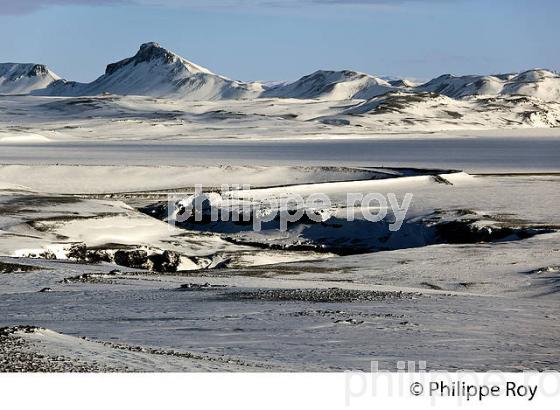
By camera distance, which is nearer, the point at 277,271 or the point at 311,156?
the point at 277,271

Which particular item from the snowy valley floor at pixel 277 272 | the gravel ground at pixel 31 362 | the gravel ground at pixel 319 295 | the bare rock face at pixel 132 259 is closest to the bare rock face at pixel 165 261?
the snowy valley floor at pixel 277 272

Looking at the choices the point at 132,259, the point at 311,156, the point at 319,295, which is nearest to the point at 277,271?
the point at 132,259

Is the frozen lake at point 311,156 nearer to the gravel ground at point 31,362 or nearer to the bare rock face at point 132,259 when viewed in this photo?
the bare rock face at point 132,259

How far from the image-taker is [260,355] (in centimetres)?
1419

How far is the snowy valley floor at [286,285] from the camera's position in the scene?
46.1ft

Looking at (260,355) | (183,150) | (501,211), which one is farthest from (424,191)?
(183,150)

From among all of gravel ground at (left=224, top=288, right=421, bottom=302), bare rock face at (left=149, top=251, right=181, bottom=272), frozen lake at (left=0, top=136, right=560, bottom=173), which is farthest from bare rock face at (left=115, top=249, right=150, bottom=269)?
frozen lake at (left=0, top=136, right=560, bottom=173)

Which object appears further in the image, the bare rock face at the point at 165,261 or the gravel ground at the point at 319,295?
the bare rock face at the point at 165,261

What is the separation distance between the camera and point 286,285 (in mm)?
22406

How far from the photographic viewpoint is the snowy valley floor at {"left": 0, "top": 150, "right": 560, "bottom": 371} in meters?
14.1

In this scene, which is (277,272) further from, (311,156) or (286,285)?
(311,156)

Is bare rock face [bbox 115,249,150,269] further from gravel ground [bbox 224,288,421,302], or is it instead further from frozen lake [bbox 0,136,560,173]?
frozen lake [bbox 0,136,560,173]
